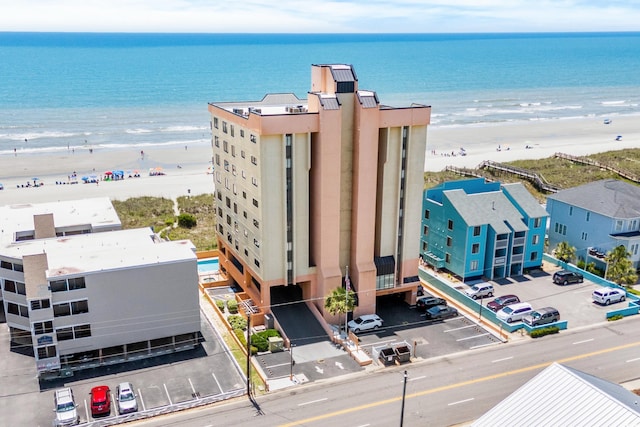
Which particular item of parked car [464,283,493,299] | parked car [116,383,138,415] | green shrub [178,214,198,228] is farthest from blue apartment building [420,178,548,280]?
parked car [116,383,138,415]

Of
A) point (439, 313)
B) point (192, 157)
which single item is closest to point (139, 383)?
point (439, 313)

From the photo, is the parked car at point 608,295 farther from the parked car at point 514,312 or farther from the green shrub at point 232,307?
the green shrub at point 232,307

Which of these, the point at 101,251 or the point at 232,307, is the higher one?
the point at 101,251

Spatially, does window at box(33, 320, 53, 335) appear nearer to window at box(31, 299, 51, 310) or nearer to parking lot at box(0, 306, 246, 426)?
window at box(31, 299, 51, 310)

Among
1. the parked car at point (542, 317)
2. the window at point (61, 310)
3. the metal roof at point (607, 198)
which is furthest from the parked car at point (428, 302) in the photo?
the window at point (61, 310)

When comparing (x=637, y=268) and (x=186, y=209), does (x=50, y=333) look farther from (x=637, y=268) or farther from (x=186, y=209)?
(x=637, y=268)

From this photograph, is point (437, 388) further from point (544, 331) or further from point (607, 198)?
point (607, 198)
